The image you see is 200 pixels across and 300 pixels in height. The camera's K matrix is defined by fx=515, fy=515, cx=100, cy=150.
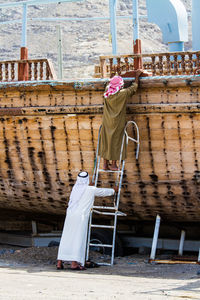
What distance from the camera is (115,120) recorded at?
6703mm

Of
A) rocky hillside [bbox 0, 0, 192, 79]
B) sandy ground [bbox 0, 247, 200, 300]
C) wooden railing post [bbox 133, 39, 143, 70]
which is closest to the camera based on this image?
sandy ground [bbox 0, 247, 200, 300]

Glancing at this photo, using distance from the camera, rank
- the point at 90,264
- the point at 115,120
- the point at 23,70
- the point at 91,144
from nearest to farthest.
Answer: the point at 90,264 < the point at 115,120 < the point at 91,144 < the point at 23,70

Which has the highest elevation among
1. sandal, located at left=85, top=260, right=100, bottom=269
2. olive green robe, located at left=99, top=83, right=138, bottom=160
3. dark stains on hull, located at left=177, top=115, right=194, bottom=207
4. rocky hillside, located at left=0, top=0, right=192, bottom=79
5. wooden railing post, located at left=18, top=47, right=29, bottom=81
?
rocky hillside, located at left=0, top=0, right=192, bottom=79

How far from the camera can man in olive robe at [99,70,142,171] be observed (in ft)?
21.9

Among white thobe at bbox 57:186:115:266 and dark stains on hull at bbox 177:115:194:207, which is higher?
dark stains on hull at bbox 177:115:194:207

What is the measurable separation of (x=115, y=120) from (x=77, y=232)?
154 cm

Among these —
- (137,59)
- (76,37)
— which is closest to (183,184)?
(137,59)

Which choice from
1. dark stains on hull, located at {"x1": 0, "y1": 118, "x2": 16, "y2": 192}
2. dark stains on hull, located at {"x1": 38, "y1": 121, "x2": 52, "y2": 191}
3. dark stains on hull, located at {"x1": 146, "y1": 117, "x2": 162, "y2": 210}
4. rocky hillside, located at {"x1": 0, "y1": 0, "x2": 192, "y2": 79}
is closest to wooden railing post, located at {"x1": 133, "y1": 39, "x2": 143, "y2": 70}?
dark stains on hull, located at {"x1": 146, "y1": 117, "x2": 162, "y2": 210}

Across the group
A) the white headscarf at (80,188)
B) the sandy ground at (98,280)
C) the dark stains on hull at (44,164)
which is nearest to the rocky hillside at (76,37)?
the dark stains on hull at (44,164)

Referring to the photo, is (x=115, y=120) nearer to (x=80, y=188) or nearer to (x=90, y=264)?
(x=80, y=188)

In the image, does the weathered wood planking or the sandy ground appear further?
the weathered wood planking

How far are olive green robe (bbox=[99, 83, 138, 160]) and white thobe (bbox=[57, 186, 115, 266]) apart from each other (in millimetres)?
668

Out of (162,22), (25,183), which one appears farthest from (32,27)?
(25,183)

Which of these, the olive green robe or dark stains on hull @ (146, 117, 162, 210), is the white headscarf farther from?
dark stains on hull @ (146, 117, 162, 210)
